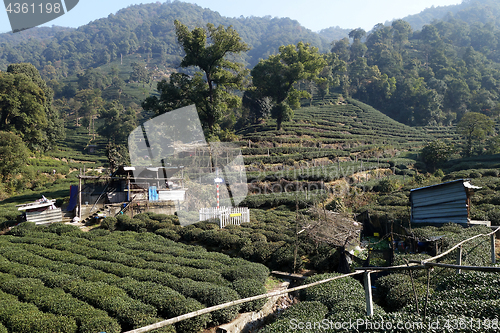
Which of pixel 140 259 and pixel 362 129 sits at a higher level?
pixel 362 129

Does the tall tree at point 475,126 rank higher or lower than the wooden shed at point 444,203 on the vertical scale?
higher

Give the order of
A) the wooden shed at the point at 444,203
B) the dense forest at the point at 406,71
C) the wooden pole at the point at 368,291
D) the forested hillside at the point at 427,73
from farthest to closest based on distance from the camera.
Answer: the dense forest at the point at 406,71 → the forested hillside at the point at 427,73 → the wooden shed at the point at 444,203 → the wooden pole at the point at 368,291

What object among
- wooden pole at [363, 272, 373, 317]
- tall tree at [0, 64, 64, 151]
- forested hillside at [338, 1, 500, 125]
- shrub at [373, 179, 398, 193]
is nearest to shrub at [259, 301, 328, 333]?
wooden pole at [363, 272, 373, 317]

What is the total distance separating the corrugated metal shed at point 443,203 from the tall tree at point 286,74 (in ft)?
103

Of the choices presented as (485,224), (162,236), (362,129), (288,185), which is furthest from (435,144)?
(162,236)

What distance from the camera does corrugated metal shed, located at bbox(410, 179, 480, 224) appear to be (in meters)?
13.1

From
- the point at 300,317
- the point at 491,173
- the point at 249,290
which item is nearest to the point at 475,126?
the point at 491,173

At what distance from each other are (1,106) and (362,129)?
184ft

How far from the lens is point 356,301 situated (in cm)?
644

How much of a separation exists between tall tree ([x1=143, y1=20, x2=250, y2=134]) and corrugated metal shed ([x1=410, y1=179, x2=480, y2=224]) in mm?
21151

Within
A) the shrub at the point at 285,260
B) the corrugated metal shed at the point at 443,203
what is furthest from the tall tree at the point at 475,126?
the shrub at the point at 285,260

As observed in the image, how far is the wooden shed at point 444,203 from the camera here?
1311 centimetres

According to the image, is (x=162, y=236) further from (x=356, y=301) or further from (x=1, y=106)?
(x=1, y=106)

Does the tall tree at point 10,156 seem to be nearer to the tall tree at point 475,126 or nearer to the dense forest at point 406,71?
the dense forest at point 406,71
